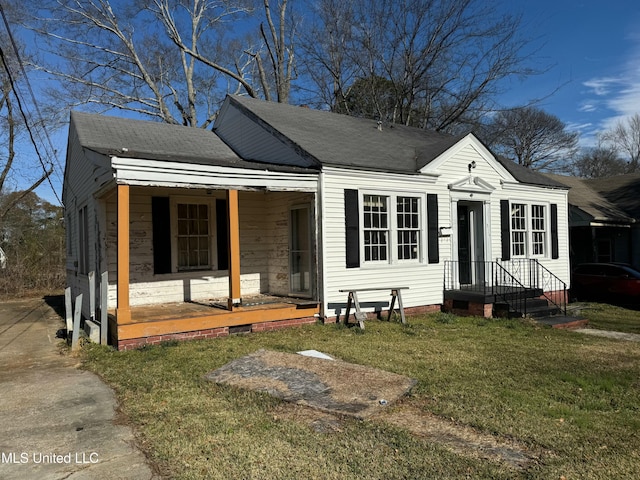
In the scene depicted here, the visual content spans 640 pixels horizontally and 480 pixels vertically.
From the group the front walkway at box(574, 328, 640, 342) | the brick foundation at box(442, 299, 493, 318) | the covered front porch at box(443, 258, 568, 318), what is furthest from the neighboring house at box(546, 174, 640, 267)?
the brick foundation at box(442, 299, 493, 318)

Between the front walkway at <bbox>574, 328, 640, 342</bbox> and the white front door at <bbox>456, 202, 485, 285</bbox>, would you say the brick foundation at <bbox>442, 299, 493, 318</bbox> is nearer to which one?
the white front door at <bbox>456, 202, 485, 285</bbox>

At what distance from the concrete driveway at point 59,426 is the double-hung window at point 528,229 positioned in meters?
11.1

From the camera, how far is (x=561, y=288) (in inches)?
553

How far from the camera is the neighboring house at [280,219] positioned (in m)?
8.42

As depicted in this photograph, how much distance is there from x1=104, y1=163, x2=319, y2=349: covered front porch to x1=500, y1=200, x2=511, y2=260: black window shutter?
5.59 meters

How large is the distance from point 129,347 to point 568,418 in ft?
19.9

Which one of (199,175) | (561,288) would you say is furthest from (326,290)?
(561,288)

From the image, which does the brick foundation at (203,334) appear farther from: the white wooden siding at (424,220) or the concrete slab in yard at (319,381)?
the concrete slab in yard at (319,381)

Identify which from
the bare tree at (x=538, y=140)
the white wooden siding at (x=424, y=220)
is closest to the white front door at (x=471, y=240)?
the white wooden siding at (x=424, y=220)

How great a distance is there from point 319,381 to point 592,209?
16.6 m

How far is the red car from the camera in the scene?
45.7 ft

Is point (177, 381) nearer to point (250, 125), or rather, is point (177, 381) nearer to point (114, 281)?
point (114, 281)

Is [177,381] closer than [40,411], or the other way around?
[40,411]

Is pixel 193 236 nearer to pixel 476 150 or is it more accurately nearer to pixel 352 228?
pixel 352 228
